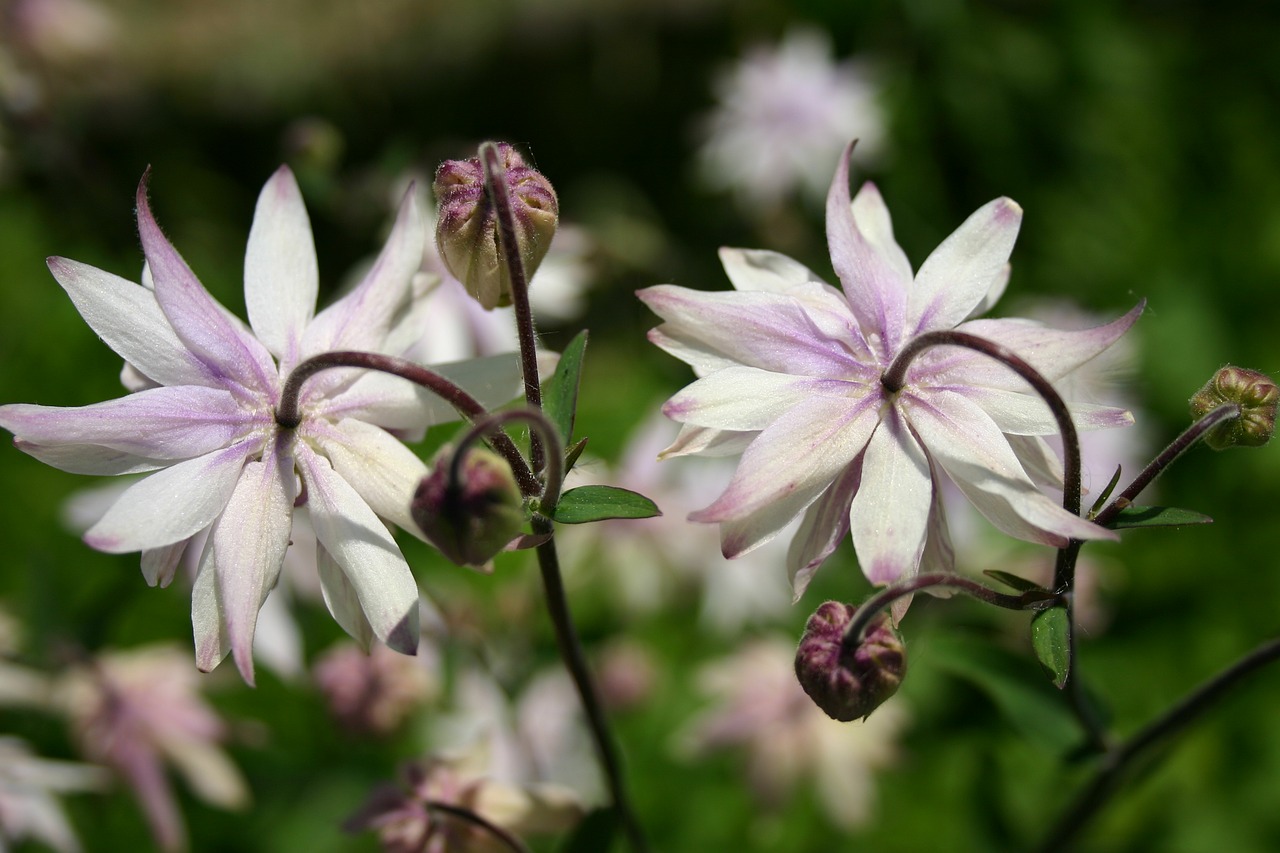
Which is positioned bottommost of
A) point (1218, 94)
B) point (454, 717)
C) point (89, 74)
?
point (454, 717)

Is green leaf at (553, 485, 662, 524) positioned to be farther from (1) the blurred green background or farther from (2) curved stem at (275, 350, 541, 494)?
(1) the blurred green background

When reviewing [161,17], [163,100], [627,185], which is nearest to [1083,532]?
[627,185]

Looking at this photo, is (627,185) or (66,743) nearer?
(66,743)

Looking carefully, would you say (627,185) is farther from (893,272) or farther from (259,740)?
(893,272)

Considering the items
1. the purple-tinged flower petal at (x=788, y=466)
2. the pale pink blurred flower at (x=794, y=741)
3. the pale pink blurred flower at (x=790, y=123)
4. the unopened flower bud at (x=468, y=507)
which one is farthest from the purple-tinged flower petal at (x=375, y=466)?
the pale pink blurred flower at (x=790, y=123)

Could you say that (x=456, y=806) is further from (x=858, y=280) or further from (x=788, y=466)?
(x=858, y=280)

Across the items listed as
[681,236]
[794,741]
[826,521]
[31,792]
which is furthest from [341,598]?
[681,236]
